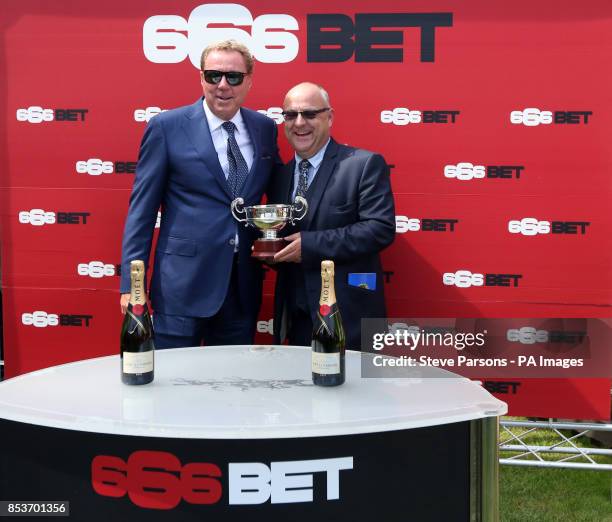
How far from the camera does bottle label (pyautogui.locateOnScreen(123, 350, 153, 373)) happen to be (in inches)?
73.4

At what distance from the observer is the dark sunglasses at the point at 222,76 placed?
2.85m

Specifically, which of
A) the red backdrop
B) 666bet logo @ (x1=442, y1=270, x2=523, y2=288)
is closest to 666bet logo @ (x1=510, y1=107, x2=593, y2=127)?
the red backdrop

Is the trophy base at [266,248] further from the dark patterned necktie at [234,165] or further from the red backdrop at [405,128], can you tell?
the red backdrop at [405,128]

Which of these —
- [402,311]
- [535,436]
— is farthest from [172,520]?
[535,436]

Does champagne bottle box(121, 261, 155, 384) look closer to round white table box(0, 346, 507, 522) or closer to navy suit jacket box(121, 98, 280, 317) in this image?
round white table box(0, 346, 507, 522)

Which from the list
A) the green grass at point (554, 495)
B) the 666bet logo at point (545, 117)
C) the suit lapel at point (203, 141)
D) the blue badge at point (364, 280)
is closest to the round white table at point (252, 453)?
the blue badge at point (364, 280)

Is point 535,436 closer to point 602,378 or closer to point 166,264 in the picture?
point 602,378

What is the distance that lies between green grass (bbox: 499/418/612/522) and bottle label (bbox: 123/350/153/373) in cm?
191

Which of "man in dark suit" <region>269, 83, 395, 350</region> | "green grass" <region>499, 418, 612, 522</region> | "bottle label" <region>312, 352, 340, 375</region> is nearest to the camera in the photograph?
"bottle label" <region>312, 352, 340, 375</region>

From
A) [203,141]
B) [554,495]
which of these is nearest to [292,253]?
[203,141]

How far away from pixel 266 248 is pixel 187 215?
1.19 ft

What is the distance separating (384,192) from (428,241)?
24.1 inches

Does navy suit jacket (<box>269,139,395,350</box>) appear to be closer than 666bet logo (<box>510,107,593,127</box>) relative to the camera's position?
Yes

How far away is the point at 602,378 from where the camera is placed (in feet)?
11.1
